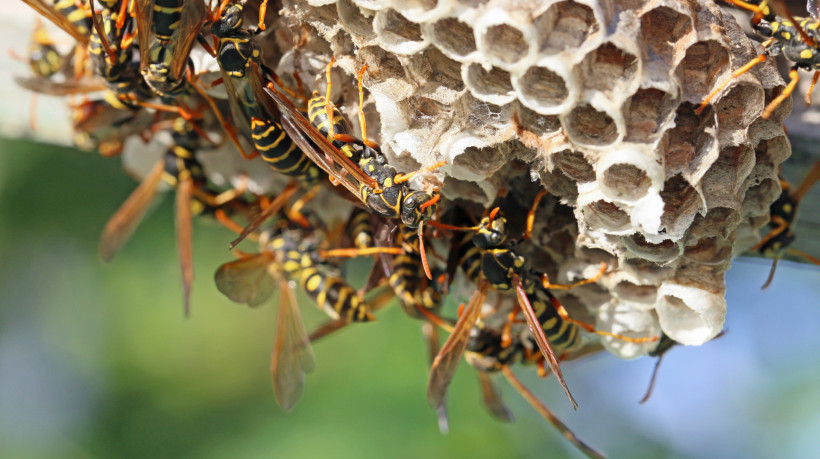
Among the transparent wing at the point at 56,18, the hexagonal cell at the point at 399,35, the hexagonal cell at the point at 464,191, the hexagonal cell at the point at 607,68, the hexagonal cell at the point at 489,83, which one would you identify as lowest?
the hexagonal cell at the point at 464,191

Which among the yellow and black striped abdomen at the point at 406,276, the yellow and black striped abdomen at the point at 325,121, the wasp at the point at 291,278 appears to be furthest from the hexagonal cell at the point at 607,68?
the wasp at the point at 291,278

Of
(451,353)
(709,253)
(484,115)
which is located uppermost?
(484,115)

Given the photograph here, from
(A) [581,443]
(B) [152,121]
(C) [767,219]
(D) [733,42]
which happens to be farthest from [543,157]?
(B) [152,121]

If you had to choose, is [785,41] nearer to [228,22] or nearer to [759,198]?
[759,198]

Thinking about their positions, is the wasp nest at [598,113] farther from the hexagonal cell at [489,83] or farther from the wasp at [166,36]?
the wasp at [166,36]

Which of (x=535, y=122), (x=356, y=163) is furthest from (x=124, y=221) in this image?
(x=535, y=122)
